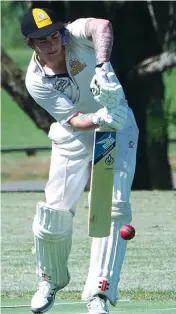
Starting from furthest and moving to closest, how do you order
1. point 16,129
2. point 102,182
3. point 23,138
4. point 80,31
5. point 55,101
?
point 16,129 → point 23,138 → point 55,101 → point 80,31 → point 102,182

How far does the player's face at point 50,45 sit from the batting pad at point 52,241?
870 millimetres

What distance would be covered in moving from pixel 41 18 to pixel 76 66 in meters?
0.35

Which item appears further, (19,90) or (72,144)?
(19,90)

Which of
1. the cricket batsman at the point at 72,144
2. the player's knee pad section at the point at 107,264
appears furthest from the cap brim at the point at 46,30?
the player's knee pad section at the point at 107,264

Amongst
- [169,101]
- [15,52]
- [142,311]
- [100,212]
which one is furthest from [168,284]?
[15,52]

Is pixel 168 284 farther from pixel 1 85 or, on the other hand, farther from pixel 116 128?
pixel 1 85

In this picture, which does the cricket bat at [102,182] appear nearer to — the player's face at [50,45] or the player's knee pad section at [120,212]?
the player's knee pad section at [120,212]

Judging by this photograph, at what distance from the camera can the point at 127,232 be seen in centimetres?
651

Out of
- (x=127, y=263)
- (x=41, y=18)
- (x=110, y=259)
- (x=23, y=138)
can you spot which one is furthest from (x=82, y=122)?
(x=23, y=138)

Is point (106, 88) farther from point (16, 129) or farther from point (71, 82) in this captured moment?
point (16, 129)

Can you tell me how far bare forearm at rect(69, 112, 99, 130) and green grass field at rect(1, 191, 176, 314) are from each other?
1180mm

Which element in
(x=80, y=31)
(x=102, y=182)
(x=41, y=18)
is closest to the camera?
(x=102, y=182)

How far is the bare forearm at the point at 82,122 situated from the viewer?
656cm

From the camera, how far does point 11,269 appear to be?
9.29 meters
